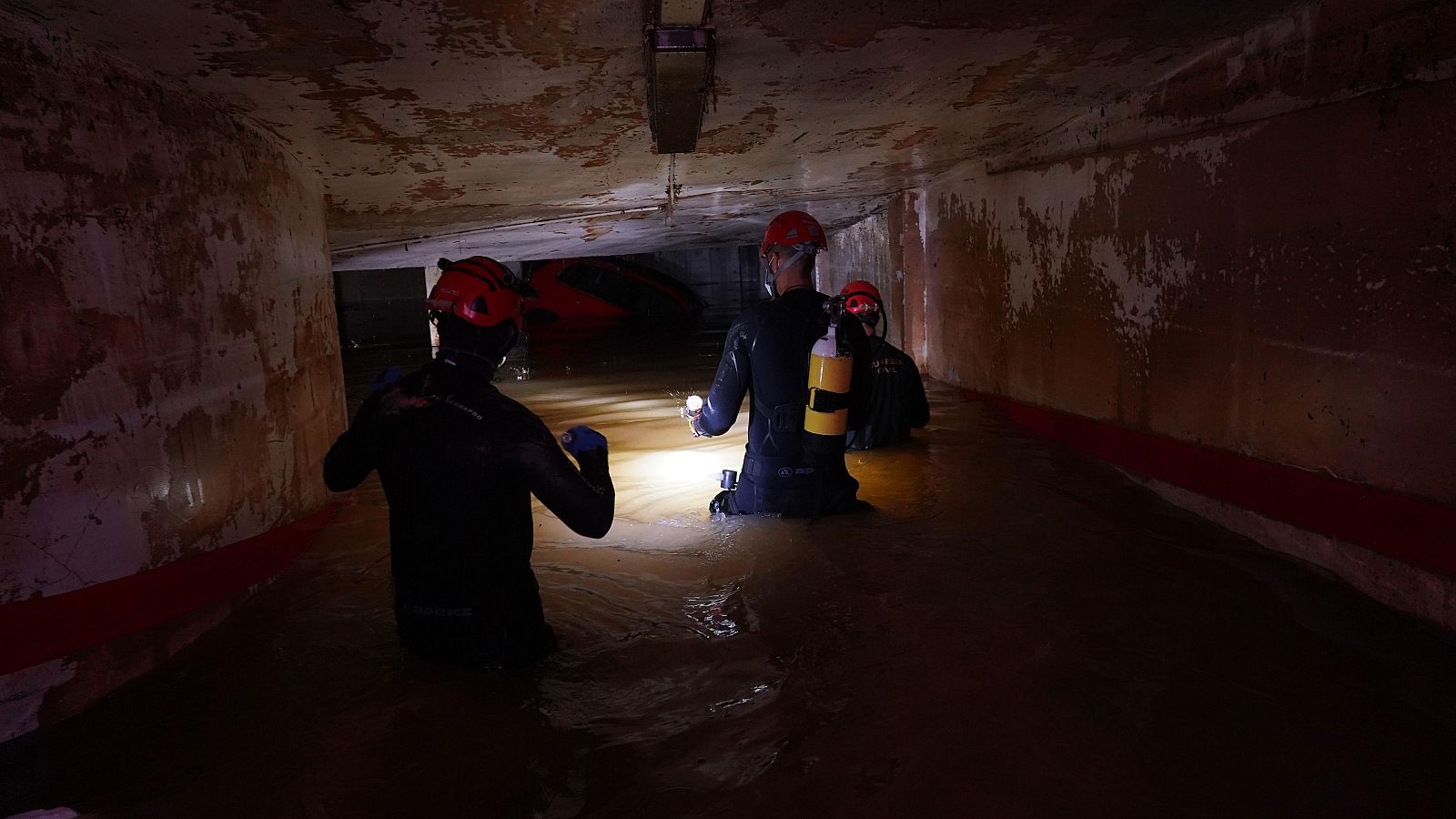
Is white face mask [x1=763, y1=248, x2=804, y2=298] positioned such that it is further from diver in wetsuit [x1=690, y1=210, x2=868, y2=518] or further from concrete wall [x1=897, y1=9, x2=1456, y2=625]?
concrete wall [x1=897, y1=9, x2=1456, y2=625]

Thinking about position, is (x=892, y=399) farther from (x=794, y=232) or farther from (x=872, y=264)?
(x=872, y=264)

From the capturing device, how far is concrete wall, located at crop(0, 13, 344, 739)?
283cm

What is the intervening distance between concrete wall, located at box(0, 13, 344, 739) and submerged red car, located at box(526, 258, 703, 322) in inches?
A: 606

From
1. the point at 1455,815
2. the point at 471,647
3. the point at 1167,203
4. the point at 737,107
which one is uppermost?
the point at 737,107

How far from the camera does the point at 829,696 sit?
2.94 m

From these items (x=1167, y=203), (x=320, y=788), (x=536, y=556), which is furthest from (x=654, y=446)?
(x=320, y=788)

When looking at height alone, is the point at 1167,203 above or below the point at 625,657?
above

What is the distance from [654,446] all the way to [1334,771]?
517 centimetres

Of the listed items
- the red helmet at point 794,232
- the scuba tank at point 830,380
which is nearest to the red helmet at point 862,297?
the red helmet at point 794,232

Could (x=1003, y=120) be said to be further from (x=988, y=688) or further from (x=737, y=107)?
(x=988, y=688)

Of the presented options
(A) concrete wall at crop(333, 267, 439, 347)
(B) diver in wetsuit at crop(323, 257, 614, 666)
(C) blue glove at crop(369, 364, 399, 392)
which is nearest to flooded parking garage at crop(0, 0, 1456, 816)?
(B) diver in wetsuit at crop(323, 257, 614, 666)

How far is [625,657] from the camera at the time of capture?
10.9ft

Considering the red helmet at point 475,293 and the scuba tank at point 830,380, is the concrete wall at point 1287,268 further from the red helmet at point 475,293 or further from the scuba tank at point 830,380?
the red helmet at point 475,293

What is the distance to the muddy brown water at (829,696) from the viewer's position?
2.43 m
